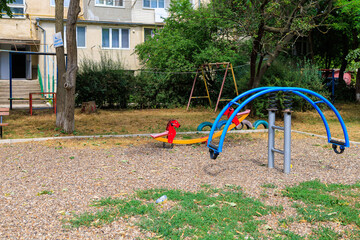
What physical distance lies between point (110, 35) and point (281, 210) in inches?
893

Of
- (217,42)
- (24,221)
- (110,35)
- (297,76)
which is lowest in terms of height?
(24,221)

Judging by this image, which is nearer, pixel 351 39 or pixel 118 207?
pixel 118 207

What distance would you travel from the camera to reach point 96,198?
460 cm

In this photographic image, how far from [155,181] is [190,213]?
1586 mm

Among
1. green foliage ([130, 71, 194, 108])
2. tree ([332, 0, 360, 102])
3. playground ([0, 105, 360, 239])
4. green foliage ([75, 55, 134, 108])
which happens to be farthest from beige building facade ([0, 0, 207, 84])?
playground ([0, 105, 360, 239])

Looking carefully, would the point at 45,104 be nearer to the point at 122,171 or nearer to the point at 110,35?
the point at 110,35

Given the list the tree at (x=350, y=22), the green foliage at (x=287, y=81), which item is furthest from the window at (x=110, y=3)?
the green foliage at (x=287, y=81)

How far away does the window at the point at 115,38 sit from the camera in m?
25.0

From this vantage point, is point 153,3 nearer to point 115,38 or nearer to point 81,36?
point 115,38

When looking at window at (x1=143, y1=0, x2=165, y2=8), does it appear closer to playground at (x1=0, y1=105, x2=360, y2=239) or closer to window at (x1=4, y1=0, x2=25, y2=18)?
window at (x1=4, y1=0, x2=25, y2=18)

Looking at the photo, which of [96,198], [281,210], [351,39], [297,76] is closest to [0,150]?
[96,198]

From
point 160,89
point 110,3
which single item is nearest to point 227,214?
point 160,89

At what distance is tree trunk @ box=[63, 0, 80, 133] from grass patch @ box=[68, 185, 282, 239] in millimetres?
5770

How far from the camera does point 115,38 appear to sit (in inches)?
997
